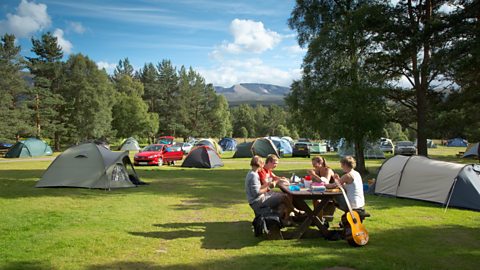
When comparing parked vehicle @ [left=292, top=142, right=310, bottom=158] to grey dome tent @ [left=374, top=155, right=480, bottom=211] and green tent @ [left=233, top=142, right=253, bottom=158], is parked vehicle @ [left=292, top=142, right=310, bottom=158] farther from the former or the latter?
grey dome tent @ [left=374, top=155, right=480, bottom=211]

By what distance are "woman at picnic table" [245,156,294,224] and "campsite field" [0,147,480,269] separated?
25.4 inches

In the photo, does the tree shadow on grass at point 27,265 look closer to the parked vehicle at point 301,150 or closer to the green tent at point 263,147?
the green tent at point 263,147

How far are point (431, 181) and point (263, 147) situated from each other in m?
20.4

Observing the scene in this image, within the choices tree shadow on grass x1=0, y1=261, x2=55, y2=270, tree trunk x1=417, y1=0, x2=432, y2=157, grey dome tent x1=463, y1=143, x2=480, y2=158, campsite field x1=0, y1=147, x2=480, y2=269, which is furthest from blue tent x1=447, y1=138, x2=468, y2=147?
tree shadow on grass x1=0, y1=261, x2=55, y2=270

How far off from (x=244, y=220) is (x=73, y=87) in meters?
41.1

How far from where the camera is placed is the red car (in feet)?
79.1

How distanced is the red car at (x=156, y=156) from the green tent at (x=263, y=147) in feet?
25.2

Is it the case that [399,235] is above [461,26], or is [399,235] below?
below

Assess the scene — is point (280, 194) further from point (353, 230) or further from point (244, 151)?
point (244, 151)

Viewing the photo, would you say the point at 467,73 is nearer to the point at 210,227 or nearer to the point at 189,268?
the point at 210,227

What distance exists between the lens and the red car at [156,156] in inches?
949

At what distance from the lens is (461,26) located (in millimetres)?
14375

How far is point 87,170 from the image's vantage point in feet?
45.3

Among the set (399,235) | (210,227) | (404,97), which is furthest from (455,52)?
(210,227)
